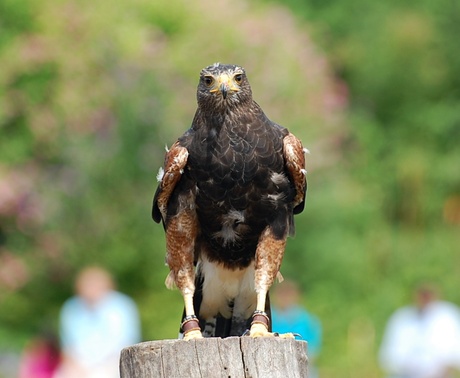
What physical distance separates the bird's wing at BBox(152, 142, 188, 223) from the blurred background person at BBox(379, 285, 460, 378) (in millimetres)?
5358

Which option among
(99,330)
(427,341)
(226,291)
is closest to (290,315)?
(427,341)

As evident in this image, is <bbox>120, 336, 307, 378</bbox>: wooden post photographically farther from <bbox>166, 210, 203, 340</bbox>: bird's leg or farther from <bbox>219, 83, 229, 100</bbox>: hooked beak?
<bbox>219, 83, 229, 100</bbox>: hooked beak

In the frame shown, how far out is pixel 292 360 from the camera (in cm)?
509

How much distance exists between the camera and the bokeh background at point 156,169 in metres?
15.4

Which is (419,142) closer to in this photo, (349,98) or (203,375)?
(349,98)

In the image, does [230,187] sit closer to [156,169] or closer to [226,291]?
[226,291]

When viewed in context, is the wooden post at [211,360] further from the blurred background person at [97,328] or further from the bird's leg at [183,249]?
the blurred background person at [97,328]

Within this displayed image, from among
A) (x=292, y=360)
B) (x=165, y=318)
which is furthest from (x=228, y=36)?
(x=292, y=360)

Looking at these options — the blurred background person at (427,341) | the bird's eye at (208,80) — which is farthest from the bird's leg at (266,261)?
the blurred background person at (427,341)

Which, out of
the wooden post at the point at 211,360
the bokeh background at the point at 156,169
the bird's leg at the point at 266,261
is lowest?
the wooden post at the point at 211,360

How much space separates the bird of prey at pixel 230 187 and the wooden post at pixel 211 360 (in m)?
0.82

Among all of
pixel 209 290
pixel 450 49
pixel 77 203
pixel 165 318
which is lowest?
pixel 209 290

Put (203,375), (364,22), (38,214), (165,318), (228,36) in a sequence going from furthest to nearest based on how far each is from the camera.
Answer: (364,22), (228,36), (38,214), (165,318), (203,375)

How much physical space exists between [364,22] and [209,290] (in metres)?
16.6
